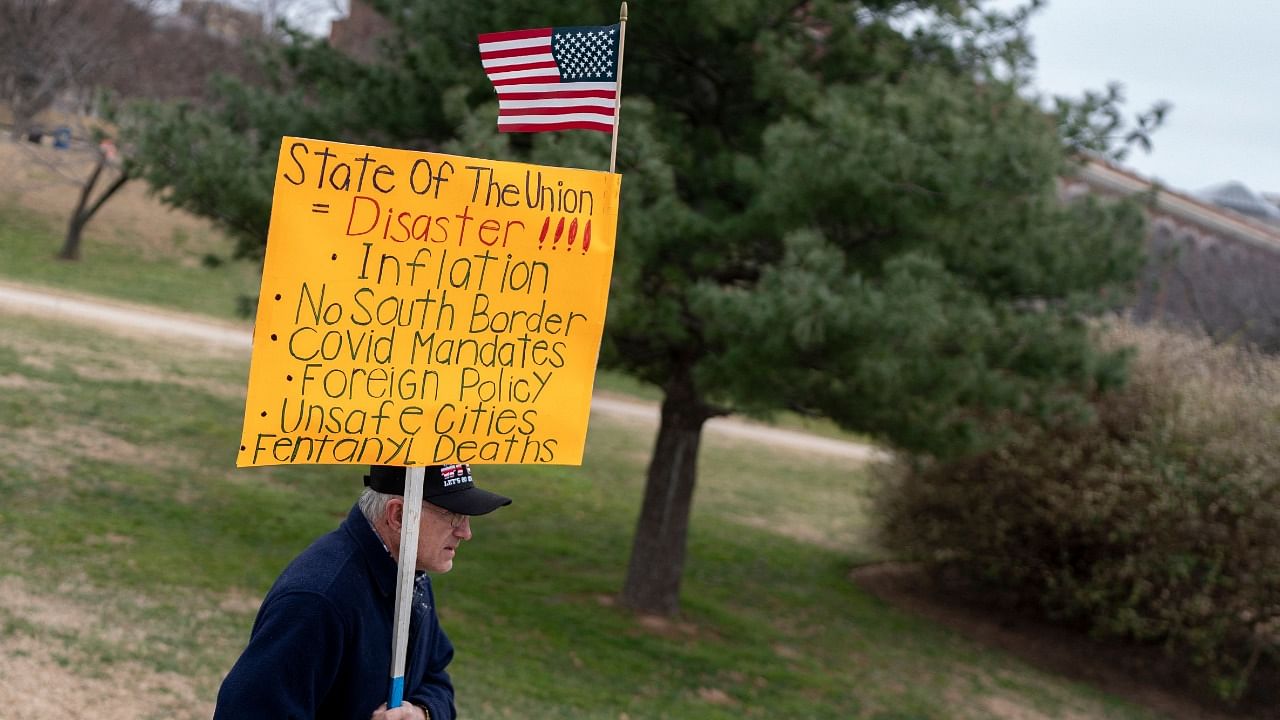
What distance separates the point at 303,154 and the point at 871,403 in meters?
6.03

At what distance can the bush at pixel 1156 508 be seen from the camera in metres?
11.1

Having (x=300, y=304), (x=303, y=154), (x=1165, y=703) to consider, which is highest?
(x=303, y=154)

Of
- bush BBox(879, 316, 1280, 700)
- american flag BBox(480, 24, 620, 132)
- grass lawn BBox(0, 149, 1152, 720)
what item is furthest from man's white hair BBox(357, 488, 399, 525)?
bush BBox(879, 316, 1280, 700)

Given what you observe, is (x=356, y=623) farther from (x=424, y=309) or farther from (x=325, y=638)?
(x=424, y=309)

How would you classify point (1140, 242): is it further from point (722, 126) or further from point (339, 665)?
point (339, 665)

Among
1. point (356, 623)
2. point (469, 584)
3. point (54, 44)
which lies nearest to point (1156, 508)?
point (469, 584)

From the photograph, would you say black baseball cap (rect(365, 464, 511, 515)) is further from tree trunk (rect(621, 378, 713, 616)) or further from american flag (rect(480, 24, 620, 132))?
tree trunk (rect(621, 378, 713, 616))

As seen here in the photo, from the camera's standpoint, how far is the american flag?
14.0 feet

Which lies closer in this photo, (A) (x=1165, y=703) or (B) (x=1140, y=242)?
(B) (x=1140, y=242)

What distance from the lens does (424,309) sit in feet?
10.5

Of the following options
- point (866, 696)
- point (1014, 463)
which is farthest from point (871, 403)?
point (1014, 463)

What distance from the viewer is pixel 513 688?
7.92 meters

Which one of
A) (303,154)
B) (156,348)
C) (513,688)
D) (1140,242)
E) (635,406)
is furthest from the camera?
(635,406)

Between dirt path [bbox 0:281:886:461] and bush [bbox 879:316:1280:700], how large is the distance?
22.7ft
